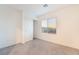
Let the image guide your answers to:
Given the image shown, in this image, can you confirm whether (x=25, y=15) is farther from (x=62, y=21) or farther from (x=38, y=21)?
(x=62, y=21)

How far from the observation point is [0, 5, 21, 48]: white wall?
3.43m

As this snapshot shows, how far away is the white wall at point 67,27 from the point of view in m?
3.47

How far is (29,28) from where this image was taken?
17.3 ft

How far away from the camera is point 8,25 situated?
12.3 ft

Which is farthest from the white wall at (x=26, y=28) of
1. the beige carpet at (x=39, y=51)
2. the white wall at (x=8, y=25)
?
the beige carpet at (x=39, y=51)

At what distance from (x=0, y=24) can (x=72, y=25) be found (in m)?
2.87

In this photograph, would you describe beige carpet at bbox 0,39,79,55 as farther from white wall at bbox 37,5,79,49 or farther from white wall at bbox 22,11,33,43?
white wall at bbox 22,11,33,43

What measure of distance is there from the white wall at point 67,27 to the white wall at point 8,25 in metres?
1.95

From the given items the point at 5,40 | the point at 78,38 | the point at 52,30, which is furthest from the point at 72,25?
the point at 5,40

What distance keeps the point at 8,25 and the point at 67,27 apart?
256cm

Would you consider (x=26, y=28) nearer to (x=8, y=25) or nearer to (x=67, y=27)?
(x=8, y=25)

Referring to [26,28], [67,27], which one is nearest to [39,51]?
[67,27]

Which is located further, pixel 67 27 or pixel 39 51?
pixel 67 27

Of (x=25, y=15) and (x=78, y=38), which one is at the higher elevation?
(x=25, y=15)
